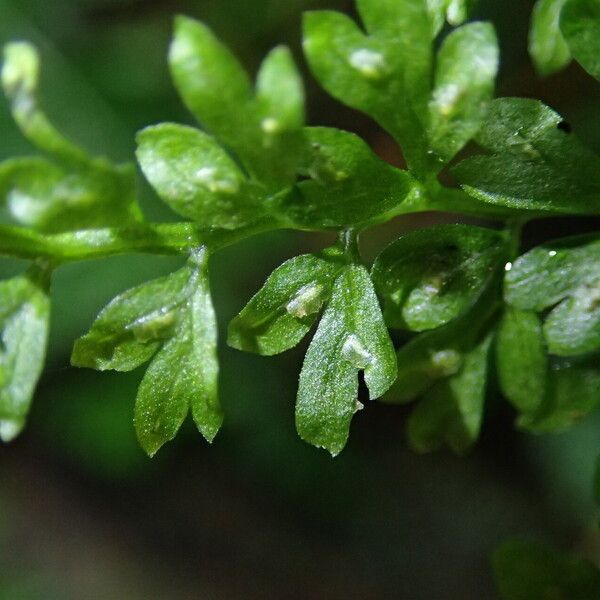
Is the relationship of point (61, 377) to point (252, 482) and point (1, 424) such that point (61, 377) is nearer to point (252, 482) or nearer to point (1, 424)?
point (252, 482)

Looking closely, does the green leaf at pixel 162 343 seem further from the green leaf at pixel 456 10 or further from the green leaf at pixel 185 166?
the green leaf at pixel 456 10

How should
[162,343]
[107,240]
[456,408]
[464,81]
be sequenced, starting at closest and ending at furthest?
[464,81] → [107,240] → [162,343] → [456,408]

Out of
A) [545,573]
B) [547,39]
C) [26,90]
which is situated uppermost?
[26,90]

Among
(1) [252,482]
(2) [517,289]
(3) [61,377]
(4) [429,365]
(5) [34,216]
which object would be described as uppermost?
(5) [34,216]

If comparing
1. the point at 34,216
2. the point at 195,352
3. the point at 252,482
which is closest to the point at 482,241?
the point at 195,352

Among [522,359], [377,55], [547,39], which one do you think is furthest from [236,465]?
[377,55]

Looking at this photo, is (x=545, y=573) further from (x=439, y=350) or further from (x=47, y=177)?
(x=47, y=177)
